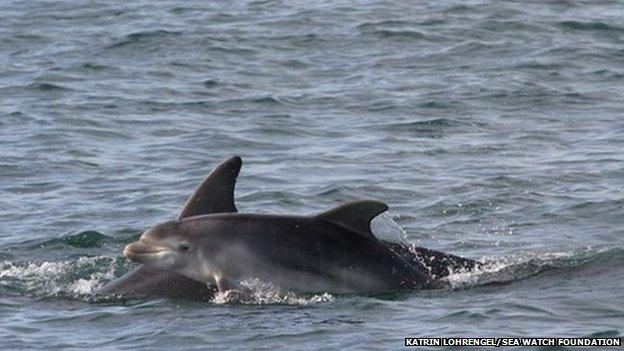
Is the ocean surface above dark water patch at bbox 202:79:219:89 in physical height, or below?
above

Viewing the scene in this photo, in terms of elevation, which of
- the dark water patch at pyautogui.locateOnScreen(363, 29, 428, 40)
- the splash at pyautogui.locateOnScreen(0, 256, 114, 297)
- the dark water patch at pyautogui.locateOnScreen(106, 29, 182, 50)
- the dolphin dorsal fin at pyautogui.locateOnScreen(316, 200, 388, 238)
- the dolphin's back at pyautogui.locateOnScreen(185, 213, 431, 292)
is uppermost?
the dolphin dorsal fin at pyautogui.locateOnScreen(316, 200, 388, 238)

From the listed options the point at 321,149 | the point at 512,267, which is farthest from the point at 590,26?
the point at 512,267

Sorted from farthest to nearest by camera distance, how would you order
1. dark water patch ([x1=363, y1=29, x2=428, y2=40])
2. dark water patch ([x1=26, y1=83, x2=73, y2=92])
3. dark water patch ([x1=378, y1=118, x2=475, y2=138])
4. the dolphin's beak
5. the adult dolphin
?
dark water patch ([x1=363, y1=29, x2=428, y2=40]), dark water patch ([x1=26, y1=83, x2=73, y2=92]), dark water patch ([x1=378, y1=118, x2=475, y2=138]), the adult dolphin, the dolphin's beak

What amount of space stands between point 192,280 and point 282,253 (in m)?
1.05

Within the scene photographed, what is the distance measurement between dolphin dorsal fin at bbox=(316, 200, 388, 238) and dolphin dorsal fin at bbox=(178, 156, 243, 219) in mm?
1071

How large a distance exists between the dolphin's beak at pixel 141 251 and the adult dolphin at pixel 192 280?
46 cm

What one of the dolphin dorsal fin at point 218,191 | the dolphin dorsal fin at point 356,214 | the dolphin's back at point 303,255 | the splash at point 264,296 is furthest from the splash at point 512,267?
the dolphin dorsal fin at point 218,191

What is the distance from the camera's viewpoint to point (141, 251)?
57.3 feet

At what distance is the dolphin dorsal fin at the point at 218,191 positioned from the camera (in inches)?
698

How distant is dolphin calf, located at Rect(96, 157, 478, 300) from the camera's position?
17141 millimetres

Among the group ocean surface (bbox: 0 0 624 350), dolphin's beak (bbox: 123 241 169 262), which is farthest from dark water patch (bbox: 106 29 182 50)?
dolphin's beak (bbox: 123 241 169 262)

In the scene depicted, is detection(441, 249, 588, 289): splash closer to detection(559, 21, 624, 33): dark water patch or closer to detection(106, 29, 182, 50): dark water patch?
detection(559, 21, 624, 33): dark water patch

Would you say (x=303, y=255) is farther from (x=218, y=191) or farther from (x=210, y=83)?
(x=210, y=83)

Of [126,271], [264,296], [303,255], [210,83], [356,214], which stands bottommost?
[210,83]
